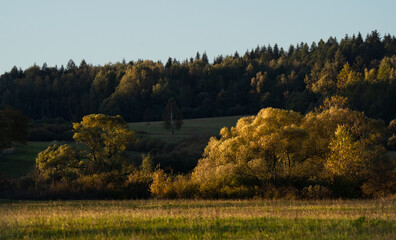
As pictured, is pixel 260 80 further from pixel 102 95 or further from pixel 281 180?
pixel 281 180

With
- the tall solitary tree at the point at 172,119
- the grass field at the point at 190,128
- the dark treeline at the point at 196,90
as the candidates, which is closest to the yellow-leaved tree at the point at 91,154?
the grass field at the point at 190,128

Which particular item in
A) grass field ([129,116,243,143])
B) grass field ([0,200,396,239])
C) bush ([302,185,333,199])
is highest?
grass field ([129,116,243,143])

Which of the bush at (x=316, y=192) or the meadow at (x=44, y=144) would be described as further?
the meadow at (x=44, y=144)

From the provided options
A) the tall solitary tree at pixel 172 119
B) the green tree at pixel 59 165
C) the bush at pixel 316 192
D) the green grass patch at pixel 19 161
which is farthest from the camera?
the tall solitary tree at pixel 172 119

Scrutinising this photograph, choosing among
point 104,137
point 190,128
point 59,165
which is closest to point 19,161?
point 59,165

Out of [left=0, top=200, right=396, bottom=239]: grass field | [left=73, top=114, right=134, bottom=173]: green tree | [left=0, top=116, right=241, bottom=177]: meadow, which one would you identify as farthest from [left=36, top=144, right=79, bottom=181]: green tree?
[left=0, top=200, right=396, bottom=239]: grass field

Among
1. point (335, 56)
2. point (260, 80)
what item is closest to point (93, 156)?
point (260, 80)

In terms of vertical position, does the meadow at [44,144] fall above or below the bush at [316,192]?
above

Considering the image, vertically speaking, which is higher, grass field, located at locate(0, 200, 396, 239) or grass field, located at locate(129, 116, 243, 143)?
grass field, located at locate(129, 116, 243, 143)

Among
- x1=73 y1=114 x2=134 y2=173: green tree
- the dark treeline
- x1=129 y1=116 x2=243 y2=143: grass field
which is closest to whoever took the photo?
x1=73 y1=114 x2=134 y2=173: green tree

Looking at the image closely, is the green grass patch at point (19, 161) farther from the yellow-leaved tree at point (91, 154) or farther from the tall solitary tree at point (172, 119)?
the tall solitary tree at point (172, 119)

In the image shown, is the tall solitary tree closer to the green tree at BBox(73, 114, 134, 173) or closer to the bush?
the green tree at BBox(73, 114, 134, 173)

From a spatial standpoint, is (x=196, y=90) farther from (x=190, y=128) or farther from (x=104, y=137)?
(x=104, y=137)

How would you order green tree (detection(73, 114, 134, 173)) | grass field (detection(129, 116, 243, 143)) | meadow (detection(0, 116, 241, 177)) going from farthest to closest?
grass field (detection(129, 116, 243, 143)) → meadow (detection(0, 116, 241, 177)) → green tree (detection(73, 114, 134, 173))
